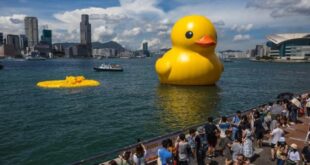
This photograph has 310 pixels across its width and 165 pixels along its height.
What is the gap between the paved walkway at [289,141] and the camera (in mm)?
10820

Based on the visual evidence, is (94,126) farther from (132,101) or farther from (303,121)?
(303,121)

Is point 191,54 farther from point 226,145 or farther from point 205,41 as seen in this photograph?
point 226,145

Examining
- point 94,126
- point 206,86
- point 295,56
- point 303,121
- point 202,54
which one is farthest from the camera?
point 295,56

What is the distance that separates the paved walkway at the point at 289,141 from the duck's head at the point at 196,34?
15.9 meters

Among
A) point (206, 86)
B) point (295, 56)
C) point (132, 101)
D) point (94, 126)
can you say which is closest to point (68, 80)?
point (132, 101)

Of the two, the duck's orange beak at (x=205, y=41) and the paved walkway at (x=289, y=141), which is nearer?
the paved walkway at (x=289, y=141)

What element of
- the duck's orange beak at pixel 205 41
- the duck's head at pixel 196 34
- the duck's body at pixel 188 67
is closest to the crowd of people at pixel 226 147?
the duck's orange beak at pixel 205 41

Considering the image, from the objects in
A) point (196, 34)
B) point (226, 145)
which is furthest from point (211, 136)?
point (196, 34)

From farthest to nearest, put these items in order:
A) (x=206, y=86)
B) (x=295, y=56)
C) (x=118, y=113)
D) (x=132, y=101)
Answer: (x=295, y=56), (x=206, y=86), (x=132, y=101), (x=118, y=113)

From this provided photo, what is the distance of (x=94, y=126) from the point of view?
19859 millimetres

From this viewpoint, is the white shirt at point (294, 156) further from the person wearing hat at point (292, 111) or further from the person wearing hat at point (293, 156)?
the person wearing hat at point (292, 111)

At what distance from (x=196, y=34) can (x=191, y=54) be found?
2.19 meters

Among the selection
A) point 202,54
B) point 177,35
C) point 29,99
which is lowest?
point 29,99

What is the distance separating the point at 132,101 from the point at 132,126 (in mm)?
9923
